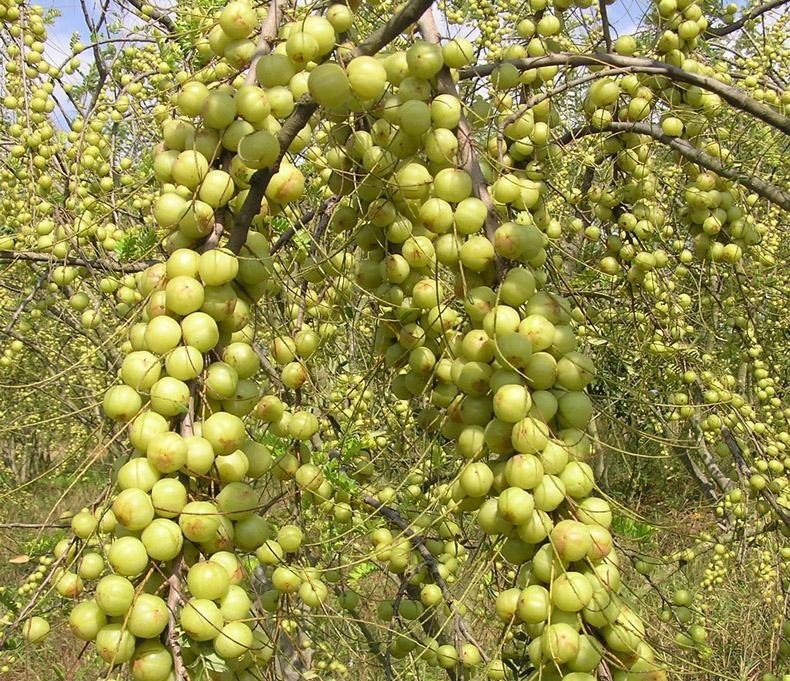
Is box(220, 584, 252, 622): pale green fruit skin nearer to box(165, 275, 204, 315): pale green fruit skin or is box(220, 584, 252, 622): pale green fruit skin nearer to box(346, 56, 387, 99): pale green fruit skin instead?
box(165, 275, 204, 315): pale green fruit skin

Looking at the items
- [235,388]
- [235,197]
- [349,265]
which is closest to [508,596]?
[235,388]

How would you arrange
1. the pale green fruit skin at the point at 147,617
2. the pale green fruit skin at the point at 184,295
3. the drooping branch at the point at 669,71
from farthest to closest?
the drooping branch at the point at 669,71 → the pale green fruit skin at the point at 184,295 → the pale green fruit skin at the point at 147,617

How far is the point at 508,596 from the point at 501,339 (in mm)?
382

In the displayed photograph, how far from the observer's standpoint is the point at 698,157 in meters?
1.83

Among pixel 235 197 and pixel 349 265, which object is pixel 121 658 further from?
pixel 349 265

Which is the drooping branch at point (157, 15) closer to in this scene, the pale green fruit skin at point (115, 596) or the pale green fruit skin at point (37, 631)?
the pale green fruit skin at point (37, 631)

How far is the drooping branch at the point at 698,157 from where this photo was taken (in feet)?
5.63

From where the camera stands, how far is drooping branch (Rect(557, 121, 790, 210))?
5.63 feet

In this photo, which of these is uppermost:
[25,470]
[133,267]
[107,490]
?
A: [107,490]

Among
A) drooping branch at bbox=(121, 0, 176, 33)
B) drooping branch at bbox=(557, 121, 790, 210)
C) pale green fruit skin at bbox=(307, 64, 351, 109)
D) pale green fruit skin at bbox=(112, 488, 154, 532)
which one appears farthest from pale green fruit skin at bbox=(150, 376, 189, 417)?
drooping branch at bbox=(121, 0, 176, 33)

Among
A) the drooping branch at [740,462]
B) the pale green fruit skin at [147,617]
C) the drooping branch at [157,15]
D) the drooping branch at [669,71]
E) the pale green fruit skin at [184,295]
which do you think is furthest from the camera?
the drooping branch at [157,15]

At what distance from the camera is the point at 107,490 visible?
1158 mm

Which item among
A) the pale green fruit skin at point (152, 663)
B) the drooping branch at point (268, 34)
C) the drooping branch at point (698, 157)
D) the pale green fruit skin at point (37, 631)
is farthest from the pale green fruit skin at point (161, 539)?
A: the drooping branch at point (698, 157)

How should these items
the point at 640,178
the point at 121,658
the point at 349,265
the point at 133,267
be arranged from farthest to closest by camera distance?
the point at 133,267 < the point at 640,178 < the point at 349,265 < the point at 121,658
